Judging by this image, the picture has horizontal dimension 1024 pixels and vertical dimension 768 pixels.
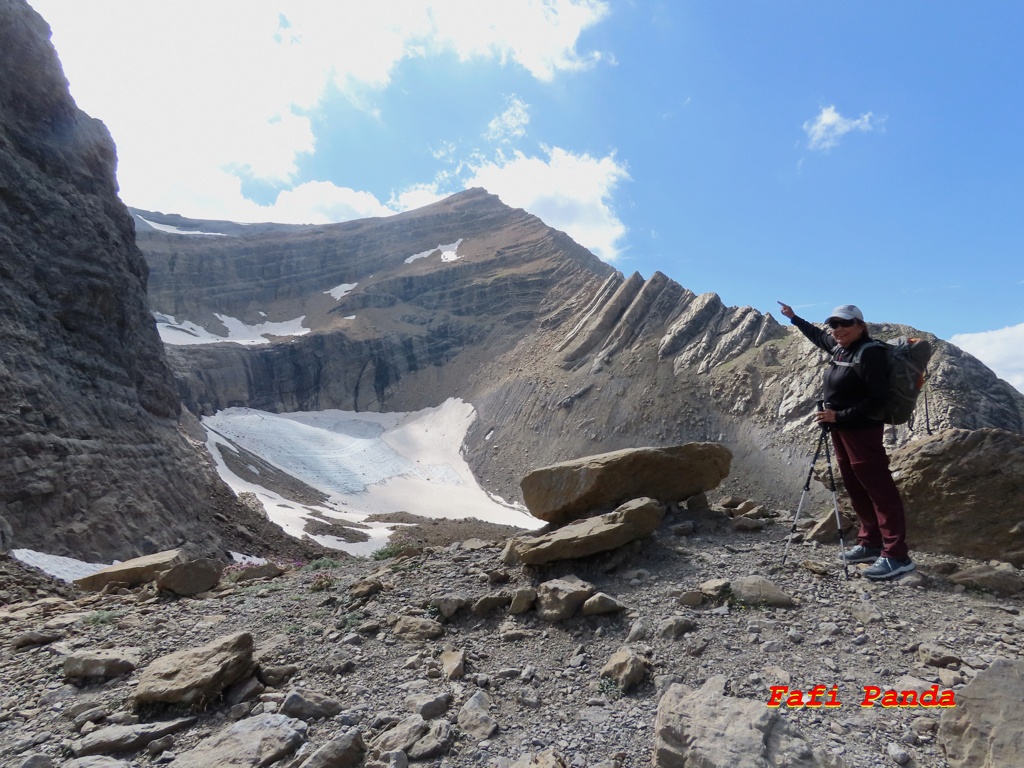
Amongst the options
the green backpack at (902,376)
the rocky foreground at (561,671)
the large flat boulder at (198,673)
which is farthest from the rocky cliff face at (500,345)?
the large flat boulder at (198,673)

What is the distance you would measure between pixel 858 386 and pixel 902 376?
40 centimetres

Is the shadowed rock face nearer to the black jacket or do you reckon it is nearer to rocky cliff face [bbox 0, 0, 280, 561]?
rocky cliff face [bbox 0, 0, 280, 561]

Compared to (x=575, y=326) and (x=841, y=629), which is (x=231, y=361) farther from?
(x=841, y=629)

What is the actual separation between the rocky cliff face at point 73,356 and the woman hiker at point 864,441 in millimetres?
17384

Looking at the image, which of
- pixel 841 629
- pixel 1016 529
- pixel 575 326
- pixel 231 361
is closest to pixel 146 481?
pixel 841 629

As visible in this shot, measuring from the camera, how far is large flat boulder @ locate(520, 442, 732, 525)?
816 centimetres

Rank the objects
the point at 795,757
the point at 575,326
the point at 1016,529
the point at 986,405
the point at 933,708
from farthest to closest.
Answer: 1. the point at 575,326
2. the point at 986,405
3. the point at 1016,529
4. the point at 933,708
5. the point at 795,757

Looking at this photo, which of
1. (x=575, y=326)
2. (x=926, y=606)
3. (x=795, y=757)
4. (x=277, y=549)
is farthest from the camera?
(x=575, y=326)

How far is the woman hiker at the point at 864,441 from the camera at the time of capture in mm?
5645

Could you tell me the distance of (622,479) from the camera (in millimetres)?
8164

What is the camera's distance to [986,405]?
1540 inches

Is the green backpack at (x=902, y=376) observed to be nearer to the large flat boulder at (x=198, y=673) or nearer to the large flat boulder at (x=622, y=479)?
the large flat boulder at (x=622, y=479)

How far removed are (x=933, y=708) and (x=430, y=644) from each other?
4.02 m

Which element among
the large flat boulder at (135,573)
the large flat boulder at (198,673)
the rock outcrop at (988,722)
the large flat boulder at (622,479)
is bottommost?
the large flat boulder at (135,573)
